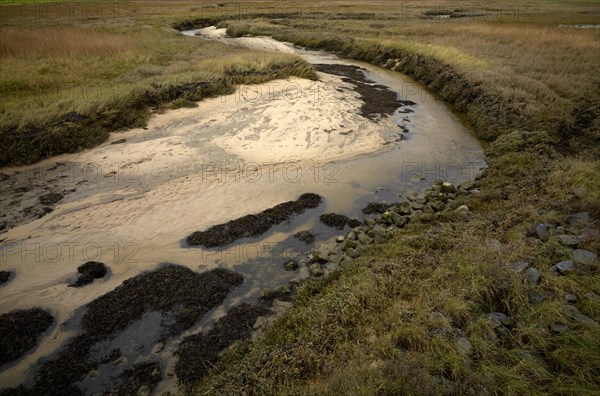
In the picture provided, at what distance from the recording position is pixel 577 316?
5121mm

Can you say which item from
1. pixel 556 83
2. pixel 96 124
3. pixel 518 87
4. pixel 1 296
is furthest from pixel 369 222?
pixel 556 83

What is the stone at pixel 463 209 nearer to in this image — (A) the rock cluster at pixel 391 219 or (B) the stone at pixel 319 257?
(A) the rock cluster at pixel 391 219

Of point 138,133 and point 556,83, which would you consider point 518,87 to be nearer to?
point 556,83

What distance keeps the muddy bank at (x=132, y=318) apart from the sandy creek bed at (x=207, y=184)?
28 cm

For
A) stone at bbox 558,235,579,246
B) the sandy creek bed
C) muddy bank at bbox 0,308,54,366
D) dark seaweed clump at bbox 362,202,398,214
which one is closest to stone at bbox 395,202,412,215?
dark seaweed clump at bbox 362,202,398,214

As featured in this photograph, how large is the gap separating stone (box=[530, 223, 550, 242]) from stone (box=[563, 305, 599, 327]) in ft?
7.13

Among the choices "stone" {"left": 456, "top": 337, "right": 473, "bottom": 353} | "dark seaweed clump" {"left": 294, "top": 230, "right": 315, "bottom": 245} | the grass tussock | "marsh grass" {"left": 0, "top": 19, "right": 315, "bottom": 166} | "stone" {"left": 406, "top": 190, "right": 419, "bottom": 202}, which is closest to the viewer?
the grass tussock

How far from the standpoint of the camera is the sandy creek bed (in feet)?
26.9

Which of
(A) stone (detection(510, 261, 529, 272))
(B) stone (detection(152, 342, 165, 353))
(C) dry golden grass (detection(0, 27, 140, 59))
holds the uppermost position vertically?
(C) dry golden grass (detection(0, 27, 140, 59))

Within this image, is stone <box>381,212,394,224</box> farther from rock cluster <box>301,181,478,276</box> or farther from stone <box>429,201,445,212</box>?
stone <box>429,201,445,212</box>

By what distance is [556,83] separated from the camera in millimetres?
19516

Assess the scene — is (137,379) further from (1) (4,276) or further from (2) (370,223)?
(2) (370,223)

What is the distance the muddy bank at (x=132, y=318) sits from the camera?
5.87 meters

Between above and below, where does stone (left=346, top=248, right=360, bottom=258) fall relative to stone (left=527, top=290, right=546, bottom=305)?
below
